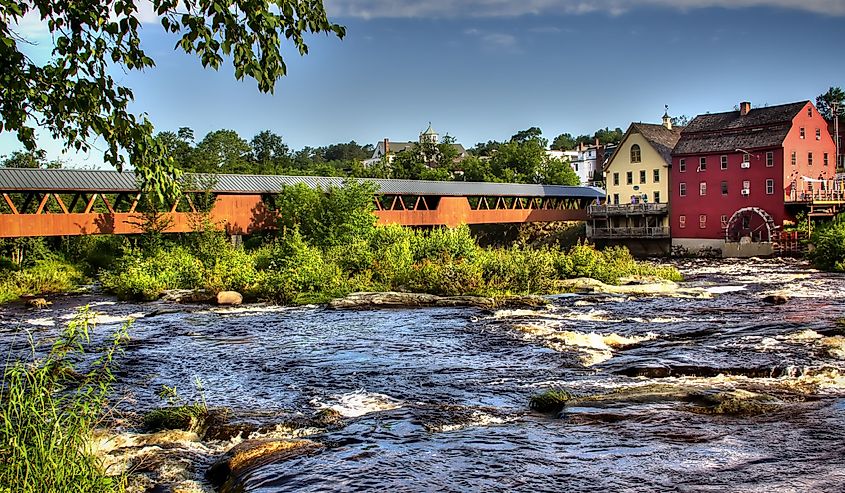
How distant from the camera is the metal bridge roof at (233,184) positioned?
28.8m

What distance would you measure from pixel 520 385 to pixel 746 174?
132 feet

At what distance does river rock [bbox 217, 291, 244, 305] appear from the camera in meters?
22.8

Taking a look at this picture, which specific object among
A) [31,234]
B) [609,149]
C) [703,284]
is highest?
[609,149]

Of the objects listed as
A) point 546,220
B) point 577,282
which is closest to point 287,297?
point 577,282

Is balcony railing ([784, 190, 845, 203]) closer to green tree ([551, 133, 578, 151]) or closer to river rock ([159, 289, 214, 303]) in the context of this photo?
river rock ([159, 289, 214, 303])

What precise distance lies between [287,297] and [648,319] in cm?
1097

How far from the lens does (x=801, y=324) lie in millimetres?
15758

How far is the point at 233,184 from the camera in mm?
35375

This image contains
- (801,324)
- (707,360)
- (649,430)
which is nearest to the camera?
(649,430)

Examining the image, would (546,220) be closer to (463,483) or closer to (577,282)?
(577,282)

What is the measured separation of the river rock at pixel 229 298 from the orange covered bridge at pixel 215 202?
9.64m

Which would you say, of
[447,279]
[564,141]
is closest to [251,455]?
[447,279]

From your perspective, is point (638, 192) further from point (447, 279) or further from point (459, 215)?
point (447, 279)

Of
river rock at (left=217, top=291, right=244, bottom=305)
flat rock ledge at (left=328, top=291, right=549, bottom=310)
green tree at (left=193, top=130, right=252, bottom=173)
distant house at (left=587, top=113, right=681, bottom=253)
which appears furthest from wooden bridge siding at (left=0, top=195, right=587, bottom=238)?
green tree at (left=193, top=130, right=252, bottom=173)
